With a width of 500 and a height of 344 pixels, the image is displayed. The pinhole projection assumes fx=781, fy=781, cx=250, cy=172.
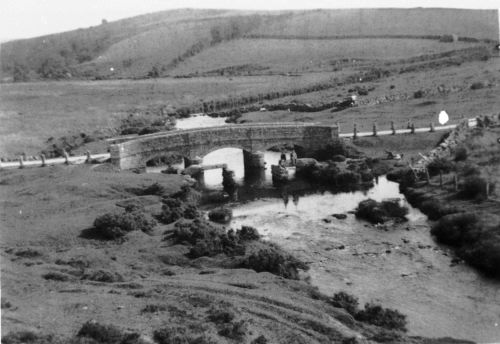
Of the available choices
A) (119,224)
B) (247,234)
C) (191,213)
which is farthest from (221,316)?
(191,213)

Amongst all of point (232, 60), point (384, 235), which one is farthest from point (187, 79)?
point (384, 235)

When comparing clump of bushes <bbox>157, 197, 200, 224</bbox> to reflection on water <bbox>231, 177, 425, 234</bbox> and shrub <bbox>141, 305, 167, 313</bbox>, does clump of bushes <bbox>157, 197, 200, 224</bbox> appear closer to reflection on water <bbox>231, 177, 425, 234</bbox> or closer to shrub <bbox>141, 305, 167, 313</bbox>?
reflection on water <bbox>231, 177, 425, 234</bbox>

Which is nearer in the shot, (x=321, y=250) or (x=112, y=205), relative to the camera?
(x=321, y=250)

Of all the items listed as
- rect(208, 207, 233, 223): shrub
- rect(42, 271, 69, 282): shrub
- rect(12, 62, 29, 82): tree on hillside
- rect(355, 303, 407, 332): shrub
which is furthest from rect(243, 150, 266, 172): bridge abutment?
rect(12, 62, 29, 82): tree on hillside

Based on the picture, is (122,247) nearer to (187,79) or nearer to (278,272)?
(278,272)

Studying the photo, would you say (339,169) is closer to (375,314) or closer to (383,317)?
(375,314)
